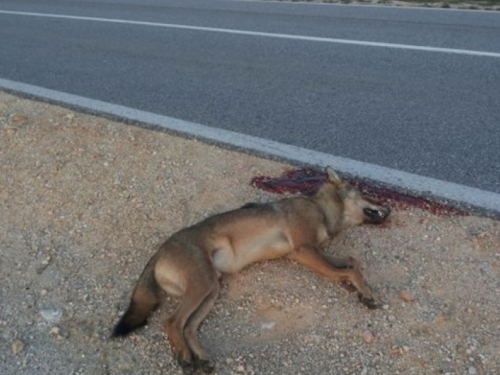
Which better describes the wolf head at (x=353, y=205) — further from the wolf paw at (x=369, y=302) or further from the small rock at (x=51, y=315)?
the small rock at (x=51, y=315)

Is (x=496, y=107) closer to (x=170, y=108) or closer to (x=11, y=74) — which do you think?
(x=170, y=108)

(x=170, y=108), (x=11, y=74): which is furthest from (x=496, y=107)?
(x=11, y=74)

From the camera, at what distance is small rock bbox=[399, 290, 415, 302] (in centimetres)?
356

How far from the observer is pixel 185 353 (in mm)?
3248

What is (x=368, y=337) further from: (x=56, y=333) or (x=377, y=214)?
(x=56, y=333)

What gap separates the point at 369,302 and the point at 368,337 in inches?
10.3

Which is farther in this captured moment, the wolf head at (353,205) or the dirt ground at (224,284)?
the wolf head at (353,205)

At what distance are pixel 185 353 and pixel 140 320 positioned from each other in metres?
0.36

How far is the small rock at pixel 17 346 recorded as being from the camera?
341cm

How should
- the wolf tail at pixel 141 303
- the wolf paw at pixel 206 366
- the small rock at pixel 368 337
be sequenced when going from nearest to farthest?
the wolf paw at pixel 206 366 → the small rock at pixel 368 337 → the wolf tail at pixel 141 303

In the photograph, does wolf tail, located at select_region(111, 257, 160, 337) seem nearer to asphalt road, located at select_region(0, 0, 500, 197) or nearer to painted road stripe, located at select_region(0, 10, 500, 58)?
asphalt road, located at select_region(0, 0, 500, 197)

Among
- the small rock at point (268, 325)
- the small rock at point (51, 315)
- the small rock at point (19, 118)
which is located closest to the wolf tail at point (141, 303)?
the small rock at point (51, 315)

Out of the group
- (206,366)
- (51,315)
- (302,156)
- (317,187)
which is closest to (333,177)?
(317,187)

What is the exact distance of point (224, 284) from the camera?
12.5 ft
